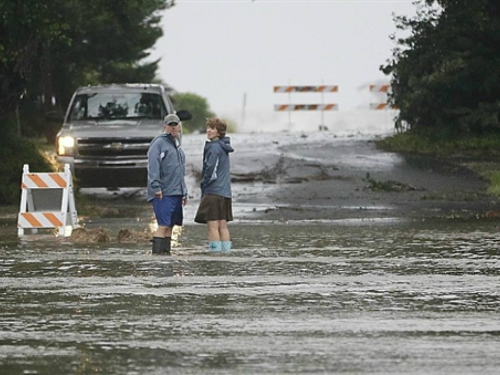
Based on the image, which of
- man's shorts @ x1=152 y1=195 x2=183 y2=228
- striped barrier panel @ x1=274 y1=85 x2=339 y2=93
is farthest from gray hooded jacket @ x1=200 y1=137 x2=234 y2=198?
striped barrier panel @ x1=274 y1=85 x2=339 y2=93

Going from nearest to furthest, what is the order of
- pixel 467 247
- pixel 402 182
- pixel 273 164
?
pixel 467 247 → pixel 402 182 → pixel 273 164

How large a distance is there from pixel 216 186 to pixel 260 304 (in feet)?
17.5

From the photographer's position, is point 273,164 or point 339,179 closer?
point 339,179

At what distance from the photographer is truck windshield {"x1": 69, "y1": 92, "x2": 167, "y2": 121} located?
91.0 feet

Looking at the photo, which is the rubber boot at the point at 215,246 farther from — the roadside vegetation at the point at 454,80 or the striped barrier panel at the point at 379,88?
the striped barrier panel at the point at 379,88

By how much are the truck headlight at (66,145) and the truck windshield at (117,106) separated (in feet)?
3.34

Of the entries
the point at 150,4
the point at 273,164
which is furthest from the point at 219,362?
the point at 150,4

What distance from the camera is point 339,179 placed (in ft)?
92.4

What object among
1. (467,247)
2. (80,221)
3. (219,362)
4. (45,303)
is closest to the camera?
(219,362)

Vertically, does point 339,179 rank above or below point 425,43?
below

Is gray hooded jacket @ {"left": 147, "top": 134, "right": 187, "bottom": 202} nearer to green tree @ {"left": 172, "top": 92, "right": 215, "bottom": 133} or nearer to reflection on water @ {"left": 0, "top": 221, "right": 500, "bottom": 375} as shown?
reflection on water @ {"left": 0, "top": 221, "right": 500, "bottom": 375}

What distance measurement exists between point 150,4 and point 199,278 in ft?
99.6

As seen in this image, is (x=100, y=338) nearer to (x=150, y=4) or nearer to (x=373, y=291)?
(x=373, y=291)

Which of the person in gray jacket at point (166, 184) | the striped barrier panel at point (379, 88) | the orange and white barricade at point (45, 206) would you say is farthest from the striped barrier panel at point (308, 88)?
the person in gray jacket at point (166, 184)
